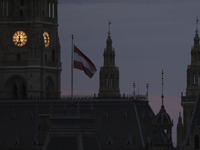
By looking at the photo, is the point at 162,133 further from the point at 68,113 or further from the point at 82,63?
the point at 68,113

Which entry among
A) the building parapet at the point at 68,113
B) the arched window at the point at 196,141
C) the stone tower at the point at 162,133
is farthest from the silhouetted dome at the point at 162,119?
the building parapet at the point at 68,113

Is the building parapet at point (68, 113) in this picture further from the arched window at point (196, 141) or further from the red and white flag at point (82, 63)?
the arched window at point (196, 141)

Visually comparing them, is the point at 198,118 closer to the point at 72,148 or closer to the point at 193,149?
the point at 193,149

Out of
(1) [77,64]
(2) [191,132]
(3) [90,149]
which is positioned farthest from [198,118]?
(3) [90,149]

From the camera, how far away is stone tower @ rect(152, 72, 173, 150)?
16550 cm

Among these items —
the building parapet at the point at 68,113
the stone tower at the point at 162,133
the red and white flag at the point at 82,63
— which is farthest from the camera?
the stone tower at the point at 162,133

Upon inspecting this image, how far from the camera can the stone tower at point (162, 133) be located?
543 feet

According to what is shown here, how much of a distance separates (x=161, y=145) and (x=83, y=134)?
41951 millimetres

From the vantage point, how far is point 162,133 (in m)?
168

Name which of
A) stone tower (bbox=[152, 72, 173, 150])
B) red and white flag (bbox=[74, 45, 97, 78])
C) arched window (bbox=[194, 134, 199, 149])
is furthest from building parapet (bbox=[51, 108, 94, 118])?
arched window (bbox=[194, 134, 199, 149])

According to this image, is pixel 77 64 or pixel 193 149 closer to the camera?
pixel 77 64

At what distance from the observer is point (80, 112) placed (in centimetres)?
12575

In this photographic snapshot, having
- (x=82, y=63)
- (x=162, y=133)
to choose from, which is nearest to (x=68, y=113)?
(x=82, y=63)

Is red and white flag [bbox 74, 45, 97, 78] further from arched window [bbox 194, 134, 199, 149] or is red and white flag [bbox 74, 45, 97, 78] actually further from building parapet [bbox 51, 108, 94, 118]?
arched window [bbox 194, 134, 199, 149]
